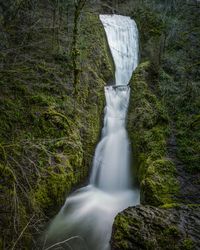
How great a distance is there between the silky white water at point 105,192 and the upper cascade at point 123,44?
0.21 ft

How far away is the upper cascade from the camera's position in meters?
14.1

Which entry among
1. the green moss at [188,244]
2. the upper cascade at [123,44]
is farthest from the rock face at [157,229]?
the upper cascade at [123,44]

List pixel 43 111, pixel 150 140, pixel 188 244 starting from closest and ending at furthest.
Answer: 1. pixel 188 244
2. pixel 43 111
3. pixel 150 140

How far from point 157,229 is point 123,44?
11629 mm

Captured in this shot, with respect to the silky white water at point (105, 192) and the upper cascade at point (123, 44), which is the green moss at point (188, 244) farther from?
the upper cascade at point (123, 44)

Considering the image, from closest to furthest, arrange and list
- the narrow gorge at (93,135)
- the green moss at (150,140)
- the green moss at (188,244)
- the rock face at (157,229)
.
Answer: the green moss at (188,244) → the rock face at (157,229) → the narrow gorge at (93,135) → the green moss at (150,140)

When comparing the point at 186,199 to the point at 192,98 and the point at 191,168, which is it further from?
the point at 192,98

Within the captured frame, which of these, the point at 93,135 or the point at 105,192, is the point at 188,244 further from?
the point at 93,135

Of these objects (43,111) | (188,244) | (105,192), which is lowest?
(105,192)

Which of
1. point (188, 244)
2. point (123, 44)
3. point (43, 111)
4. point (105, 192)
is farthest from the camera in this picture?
point (123, 44)

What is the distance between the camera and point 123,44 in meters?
14.9

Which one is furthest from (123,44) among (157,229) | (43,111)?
(157,229)

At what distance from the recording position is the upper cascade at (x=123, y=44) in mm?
14130

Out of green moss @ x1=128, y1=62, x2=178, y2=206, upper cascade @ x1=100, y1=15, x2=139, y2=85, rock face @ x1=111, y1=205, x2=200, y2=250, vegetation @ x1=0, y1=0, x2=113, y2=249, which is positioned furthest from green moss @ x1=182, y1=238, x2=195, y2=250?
upper cascade @ x1=100, y1=15, x2=139, y2=85
